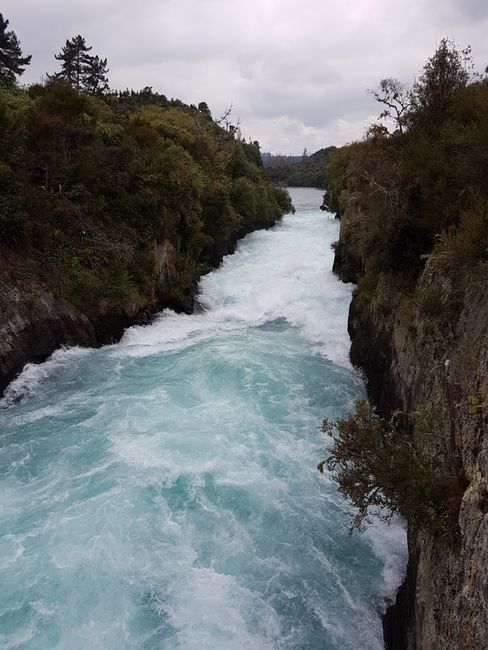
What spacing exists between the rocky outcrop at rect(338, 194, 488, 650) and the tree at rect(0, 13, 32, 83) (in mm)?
37729

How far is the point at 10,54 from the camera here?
36.7m

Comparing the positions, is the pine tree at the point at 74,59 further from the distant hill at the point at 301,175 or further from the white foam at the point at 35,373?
the distant hill at the point at 301,175

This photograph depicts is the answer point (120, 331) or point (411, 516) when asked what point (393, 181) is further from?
point (120, 331)

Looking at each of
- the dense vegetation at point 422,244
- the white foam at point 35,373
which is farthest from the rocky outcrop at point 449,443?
the white foam at point 35,373

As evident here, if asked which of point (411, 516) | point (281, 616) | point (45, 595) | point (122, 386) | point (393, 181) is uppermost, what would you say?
point (393, 181)

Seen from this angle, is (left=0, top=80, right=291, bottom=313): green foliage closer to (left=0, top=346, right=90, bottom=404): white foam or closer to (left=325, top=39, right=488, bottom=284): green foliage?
(left=0, top=346, right=90, bottom=404): white foam

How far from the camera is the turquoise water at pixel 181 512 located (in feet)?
20.5

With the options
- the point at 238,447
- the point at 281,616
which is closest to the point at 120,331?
the point at 238,447

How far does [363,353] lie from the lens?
14.1 meters

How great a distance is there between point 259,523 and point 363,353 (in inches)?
294

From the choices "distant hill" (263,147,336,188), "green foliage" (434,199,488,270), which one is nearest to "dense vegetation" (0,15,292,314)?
"green foliage" (434,199,488,270)

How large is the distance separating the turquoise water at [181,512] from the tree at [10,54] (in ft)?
108

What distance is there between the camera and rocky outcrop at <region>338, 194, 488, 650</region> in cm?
415

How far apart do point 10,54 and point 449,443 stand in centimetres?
4422
